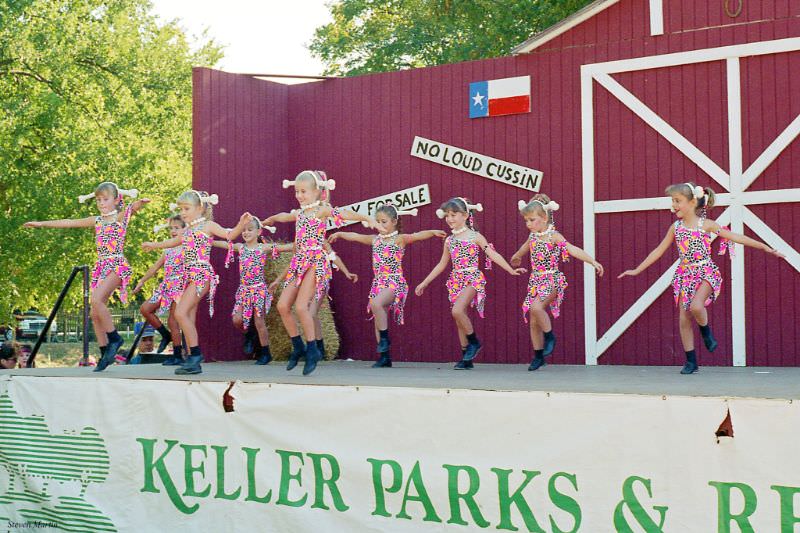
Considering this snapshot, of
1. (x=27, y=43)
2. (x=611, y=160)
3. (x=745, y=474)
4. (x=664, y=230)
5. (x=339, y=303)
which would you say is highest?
(x=27, y=43)

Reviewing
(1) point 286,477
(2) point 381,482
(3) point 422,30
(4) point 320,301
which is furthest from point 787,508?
(3) point 422,30

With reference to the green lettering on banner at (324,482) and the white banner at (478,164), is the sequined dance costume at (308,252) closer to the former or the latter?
the green lettering on banner at (324,482)

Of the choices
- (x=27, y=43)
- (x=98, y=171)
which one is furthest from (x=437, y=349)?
(x=27, y=43)

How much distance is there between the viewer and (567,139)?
9109mm

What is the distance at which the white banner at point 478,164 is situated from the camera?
927 centimetres

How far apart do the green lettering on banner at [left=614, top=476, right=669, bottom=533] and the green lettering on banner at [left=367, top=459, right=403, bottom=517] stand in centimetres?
134

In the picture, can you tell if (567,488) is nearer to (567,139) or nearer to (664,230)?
(664,230)

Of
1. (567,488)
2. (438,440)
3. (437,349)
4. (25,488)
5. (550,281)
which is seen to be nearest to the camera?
(567,488)

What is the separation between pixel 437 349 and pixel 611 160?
265 centimetres

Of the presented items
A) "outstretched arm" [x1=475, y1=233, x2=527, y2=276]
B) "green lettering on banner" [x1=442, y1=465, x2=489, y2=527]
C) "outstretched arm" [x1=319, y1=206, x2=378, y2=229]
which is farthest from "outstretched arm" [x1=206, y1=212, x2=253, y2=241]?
"green lettering on banner" [x1=442, y1=465, x2=489, y2=527]

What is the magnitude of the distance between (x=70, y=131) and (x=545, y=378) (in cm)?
1416

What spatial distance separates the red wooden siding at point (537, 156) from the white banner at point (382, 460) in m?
3.07

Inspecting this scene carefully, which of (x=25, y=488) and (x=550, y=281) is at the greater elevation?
(x=550, y=281)

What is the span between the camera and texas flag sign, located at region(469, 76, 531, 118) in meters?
9.34
